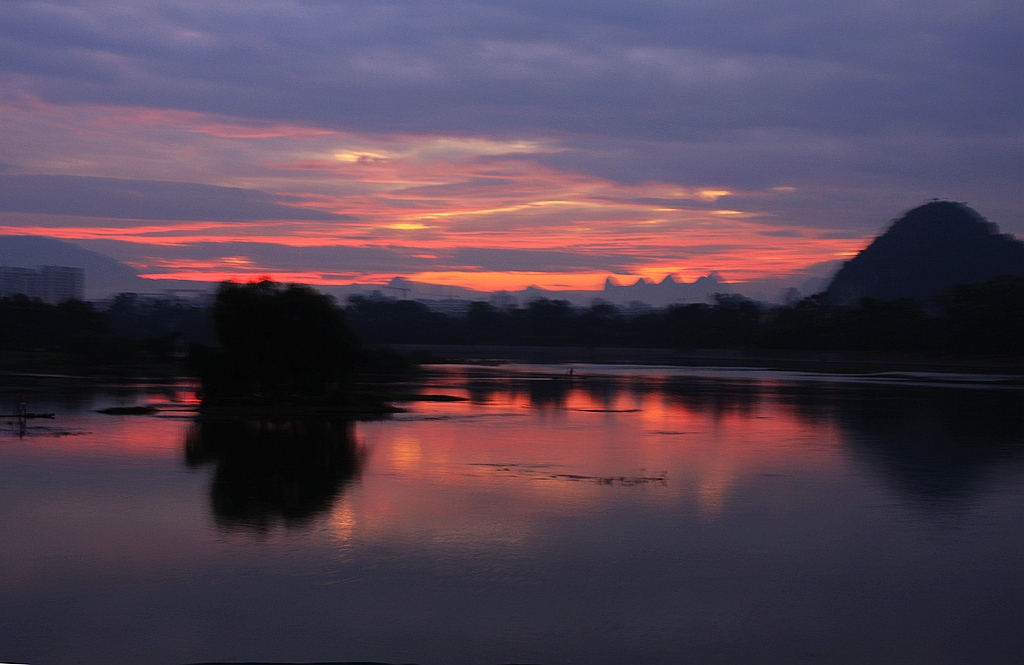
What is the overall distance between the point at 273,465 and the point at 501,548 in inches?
531

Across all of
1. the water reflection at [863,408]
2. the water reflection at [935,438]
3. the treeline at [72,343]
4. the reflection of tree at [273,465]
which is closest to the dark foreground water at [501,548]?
the reflection of tree at [273,465]

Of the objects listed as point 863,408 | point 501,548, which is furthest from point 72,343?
point 501,548

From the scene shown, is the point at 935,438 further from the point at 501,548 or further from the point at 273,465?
the point at 501,548

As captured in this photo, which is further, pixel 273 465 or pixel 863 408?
pixel 863 408

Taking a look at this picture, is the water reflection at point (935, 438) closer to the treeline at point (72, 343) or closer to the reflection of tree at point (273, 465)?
the reflection of tree at point (273, 465)

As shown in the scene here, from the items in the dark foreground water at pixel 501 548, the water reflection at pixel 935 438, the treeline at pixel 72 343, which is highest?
the treeline at pixel 72 343

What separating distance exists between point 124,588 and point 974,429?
43616 millimetres

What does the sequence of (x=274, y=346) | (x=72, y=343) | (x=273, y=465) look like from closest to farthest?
(x=273, y=465) → (x=274, y=346) → (x=72, y=343)

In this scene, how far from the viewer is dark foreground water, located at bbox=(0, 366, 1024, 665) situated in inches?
566

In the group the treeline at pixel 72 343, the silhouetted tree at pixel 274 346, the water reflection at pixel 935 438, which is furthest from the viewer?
the treeline at pixel 72 343

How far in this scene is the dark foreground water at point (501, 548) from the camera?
47.2ft

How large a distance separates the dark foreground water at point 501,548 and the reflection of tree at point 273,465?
0.15 meters

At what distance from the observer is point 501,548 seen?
65.6 feet

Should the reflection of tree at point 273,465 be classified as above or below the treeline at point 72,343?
below
